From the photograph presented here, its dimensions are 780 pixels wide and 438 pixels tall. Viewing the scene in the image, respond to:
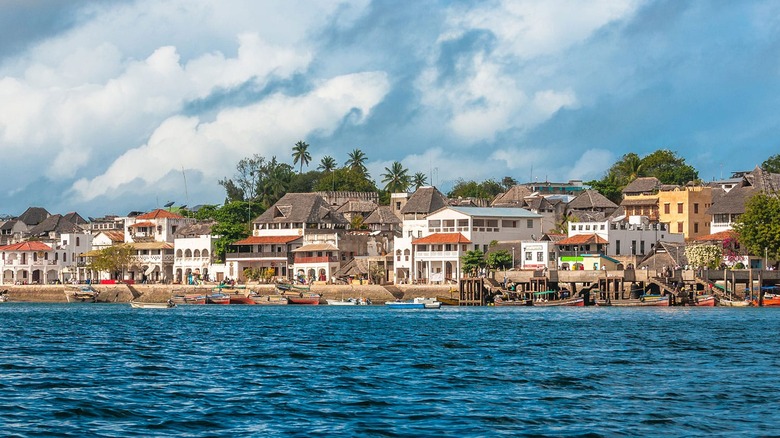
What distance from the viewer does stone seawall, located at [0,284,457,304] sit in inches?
5149

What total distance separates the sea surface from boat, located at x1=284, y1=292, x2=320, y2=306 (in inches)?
2205

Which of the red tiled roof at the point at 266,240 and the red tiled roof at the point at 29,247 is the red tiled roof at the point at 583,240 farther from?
the red tiled roof at the point at 29,247

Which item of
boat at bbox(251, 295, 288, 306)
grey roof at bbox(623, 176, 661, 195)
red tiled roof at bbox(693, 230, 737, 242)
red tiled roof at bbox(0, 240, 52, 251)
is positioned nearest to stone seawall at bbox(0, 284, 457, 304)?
boat at bbox(251, 295, 288, 306)

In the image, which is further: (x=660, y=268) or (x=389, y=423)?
(x=660, y=268)

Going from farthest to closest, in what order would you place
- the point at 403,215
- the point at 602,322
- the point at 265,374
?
the point at 403,215
the point at 602,322
the point at 265,374

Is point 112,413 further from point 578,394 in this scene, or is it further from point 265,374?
point 578,394

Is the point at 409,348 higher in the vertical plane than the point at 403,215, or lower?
lower

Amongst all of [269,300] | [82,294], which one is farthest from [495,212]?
[82,294]

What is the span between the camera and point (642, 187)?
15988cm

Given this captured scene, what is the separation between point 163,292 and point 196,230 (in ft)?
70.7

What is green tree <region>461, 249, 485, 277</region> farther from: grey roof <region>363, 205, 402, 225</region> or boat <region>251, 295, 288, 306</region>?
grey roof <region>363, 205, 402, 225</region>

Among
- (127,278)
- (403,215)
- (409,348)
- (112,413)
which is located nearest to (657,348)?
(409,348)

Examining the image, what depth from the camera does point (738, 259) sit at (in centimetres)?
12512

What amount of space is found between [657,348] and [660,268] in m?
70.3
